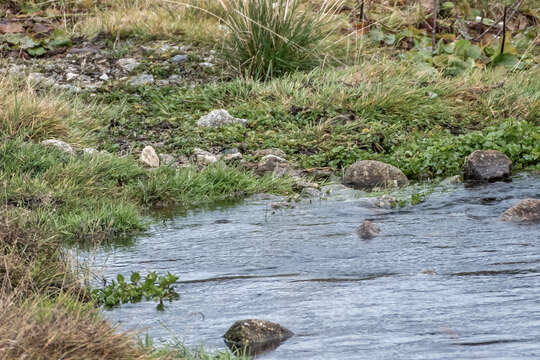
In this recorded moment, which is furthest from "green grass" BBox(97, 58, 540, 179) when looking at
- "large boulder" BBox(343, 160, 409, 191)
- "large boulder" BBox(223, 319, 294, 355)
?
"large boulder" BBox(223, 319, 294, 355)

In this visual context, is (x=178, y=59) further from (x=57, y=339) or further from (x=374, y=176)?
(x=57, y=339)

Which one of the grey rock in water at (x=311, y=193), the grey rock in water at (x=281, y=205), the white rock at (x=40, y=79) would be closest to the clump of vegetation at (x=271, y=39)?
the white rock at (x=40, y=79)

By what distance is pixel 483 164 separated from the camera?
7539mm

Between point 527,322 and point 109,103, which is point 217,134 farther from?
point 527,322

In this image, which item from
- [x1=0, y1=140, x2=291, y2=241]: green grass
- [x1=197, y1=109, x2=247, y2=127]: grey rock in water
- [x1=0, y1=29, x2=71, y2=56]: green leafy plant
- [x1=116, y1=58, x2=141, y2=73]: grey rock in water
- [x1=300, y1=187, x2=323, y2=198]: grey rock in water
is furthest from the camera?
[x1=0, y1=29, x2=71, y2=56]: green leafy plant

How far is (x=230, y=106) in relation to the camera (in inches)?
374

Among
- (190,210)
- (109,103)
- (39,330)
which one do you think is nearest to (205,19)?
(109,103)

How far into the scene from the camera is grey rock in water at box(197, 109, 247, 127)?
891 cm

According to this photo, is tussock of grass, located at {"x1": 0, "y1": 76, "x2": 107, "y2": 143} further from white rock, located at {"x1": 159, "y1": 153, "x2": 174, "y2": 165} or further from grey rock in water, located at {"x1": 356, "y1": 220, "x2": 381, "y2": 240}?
grey rock in water, located at {"x1": 356, "y1": 220, "x2": 381, "y2": 240}

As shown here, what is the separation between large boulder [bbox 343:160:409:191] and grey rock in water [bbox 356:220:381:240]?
1623mm

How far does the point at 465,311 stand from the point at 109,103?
6614 mm

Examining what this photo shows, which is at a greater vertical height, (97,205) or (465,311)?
(465,311)

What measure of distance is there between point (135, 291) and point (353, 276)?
1262mm

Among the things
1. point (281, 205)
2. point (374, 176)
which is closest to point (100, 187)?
point (281, 205)
